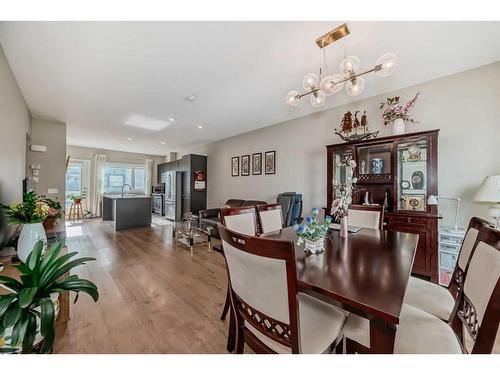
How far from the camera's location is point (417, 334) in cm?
103

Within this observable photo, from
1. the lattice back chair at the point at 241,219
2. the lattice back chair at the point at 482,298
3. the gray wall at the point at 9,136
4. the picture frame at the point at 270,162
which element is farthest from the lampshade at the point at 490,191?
the gray wall at the point at 9,136

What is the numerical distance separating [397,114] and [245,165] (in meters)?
3.38

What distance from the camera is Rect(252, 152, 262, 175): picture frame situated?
5.01 m

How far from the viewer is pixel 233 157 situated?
579 centimetres

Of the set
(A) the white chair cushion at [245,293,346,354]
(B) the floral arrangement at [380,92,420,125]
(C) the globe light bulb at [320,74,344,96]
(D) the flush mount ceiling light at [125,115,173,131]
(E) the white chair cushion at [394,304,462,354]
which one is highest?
(D) the flush mount ceiling light at [125,115,173,131]

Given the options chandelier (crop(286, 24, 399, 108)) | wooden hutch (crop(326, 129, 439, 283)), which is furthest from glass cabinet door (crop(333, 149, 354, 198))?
chandelier (crop(286, 24, 399, 108))

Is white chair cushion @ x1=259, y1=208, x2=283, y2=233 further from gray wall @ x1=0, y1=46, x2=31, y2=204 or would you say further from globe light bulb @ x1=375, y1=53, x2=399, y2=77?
gray wall @ x1=0, y1=46, x2=31, y2=204

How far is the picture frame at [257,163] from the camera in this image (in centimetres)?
501

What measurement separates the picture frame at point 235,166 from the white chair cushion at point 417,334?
4.73 metres

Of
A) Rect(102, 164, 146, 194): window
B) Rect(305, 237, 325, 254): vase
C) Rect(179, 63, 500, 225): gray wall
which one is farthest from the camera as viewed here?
Rect(102, 164, 146, 194): window

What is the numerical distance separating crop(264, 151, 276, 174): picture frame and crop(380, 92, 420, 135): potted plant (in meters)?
2.23

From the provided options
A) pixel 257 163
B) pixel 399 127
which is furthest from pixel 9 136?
pixel 399 127
